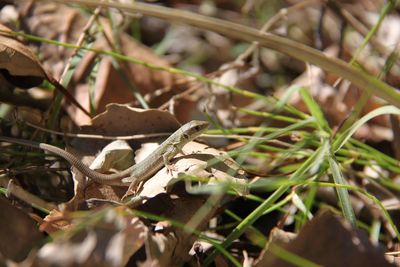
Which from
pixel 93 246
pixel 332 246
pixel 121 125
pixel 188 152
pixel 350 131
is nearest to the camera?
pixel 93 246

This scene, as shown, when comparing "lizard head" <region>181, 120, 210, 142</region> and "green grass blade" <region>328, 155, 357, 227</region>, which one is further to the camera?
"lizard head" <region>181, 120, 210, 142</region>

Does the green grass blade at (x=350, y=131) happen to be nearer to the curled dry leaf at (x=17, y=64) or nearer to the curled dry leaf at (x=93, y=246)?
the curled dry leaf at (x=93, y=246)

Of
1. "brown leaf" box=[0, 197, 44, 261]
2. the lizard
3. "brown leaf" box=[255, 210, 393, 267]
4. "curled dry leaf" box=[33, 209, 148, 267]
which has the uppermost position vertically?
"brown leaf" box=[255, 210, 393, 267]

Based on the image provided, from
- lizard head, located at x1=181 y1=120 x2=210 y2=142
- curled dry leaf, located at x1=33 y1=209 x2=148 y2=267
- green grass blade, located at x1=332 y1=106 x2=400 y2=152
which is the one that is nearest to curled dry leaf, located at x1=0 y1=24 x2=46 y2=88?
lizard head, located at x1=181 y1=120 x2=210 y2=142

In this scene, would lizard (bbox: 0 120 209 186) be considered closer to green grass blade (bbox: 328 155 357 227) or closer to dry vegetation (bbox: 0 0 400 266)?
dry vegetation (bbox: 0 0 400 266)

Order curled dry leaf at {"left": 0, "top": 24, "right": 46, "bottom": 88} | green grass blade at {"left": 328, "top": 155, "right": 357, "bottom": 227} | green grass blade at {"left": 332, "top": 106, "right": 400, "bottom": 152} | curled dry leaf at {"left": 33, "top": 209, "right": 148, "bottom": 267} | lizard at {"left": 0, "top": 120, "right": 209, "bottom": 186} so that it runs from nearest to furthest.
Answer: curled dry leaf at {"left": 33, "top": 209, "right": 148, "bottom": 267}
green grass blade at {"left": 328, "top": 155, "right": 357, "bottom": 227}
green grass blade at {"left": 332, "top": 106, "right": 400, "bottom": 152}
lizard at {"left": 0, "top": 120, "right": 209, "bottom": 186}
curled dry leaf at {"left": 0, "top": 24, "right": 46, "bottom": 88}

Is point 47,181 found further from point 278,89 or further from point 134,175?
point 278,89

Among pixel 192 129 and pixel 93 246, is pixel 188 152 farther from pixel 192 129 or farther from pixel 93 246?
pixel 93 246

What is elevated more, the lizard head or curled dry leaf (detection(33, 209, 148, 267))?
curled dry leaf (detection(33, 209, 148, 267))

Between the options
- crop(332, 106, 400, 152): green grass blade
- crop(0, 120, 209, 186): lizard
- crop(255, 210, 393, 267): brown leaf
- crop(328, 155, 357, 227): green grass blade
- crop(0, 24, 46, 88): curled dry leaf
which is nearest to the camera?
crop(255, 210, 393, 267): brown leaf

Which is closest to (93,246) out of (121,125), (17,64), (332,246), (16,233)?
(16,233)
